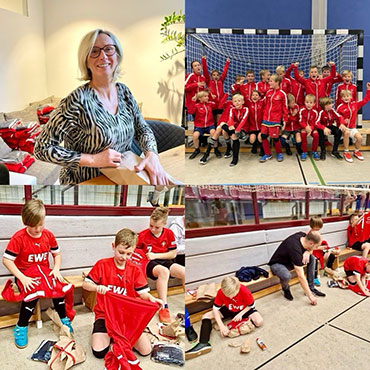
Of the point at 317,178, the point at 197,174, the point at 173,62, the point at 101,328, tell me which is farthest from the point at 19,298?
the point at 317,178

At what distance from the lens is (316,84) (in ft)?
3.79

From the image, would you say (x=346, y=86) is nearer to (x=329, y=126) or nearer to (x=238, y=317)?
(x=329, y=126)

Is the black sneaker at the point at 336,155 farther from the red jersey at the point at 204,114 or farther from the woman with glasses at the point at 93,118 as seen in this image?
the woman with glasses at the point at 93,118

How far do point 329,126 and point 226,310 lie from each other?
792 mm

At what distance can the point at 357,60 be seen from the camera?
1.13 meters

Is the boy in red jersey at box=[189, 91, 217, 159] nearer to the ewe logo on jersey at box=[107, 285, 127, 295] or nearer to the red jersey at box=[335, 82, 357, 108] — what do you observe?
the red jersey at box=[335, 82, 357, 108]

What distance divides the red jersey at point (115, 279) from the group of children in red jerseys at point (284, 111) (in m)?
0.58

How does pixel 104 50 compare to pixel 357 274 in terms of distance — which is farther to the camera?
pixel 357 274

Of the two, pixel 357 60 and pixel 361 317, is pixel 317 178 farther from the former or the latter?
pixel 361 317

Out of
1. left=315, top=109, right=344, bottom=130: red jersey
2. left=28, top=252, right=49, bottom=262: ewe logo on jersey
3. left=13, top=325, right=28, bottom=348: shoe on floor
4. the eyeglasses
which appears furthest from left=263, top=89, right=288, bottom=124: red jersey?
left=13, top=325, right=28, bottom=348: shoe on floor

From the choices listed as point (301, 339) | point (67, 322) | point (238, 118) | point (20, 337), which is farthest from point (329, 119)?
point (20, 337)

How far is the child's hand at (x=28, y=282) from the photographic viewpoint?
54.1 inches

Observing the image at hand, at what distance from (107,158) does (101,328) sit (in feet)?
2.35

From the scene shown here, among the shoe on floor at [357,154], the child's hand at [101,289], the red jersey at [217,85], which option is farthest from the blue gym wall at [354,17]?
the child's hand at [101,289]
